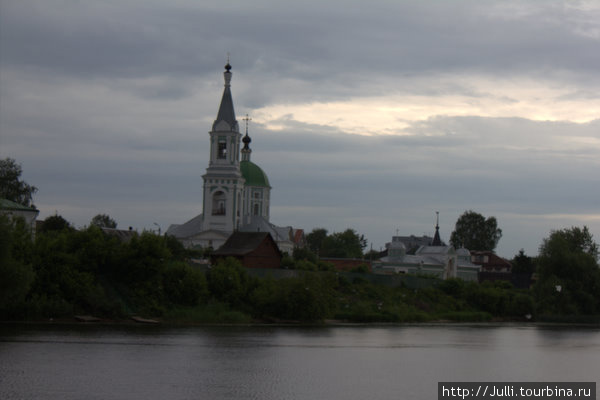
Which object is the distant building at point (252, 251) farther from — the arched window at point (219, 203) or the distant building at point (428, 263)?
the distant building at point (428, 263)

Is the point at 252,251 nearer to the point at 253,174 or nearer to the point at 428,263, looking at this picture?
the point at 253,174

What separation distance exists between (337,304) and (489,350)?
23.9m

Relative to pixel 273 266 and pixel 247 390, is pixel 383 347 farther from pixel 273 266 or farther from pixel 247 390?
pixel 273 266

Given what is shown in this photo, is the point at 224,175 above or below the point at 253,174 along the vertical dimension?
below

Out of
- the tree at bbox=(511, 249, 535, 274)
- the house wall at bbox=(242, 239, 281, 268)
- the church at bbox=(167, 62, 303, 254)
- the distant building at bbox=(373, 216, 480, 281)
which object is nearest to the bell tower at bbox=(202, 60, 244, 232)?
the church at bbox=(167, 62, 303, 254)

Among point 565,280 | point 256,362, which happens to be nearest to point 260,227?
point 565,280

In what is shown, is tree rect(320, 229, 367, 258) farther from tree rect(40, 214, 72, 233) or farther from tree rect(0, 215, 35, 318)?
tree rect(0, 215, 35, 318)

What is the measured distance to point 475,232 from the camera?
177000mm

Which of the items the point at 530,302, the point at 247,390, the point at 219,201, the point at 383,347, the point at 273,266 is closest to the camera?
the point at 247,390

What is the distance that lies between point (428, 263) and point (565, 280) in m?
51.6

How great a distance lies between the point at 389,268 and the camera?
128 meters

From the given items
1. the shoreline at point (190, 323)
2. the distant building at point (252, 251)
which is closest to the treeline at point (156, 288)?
the shoreline at point (190, 323)

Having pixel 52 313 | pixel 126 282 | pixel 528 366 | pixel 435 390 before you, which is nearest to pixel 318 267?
pixel 126 282

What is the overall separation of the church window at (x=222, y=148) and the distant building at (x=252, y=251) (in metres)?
27.5
